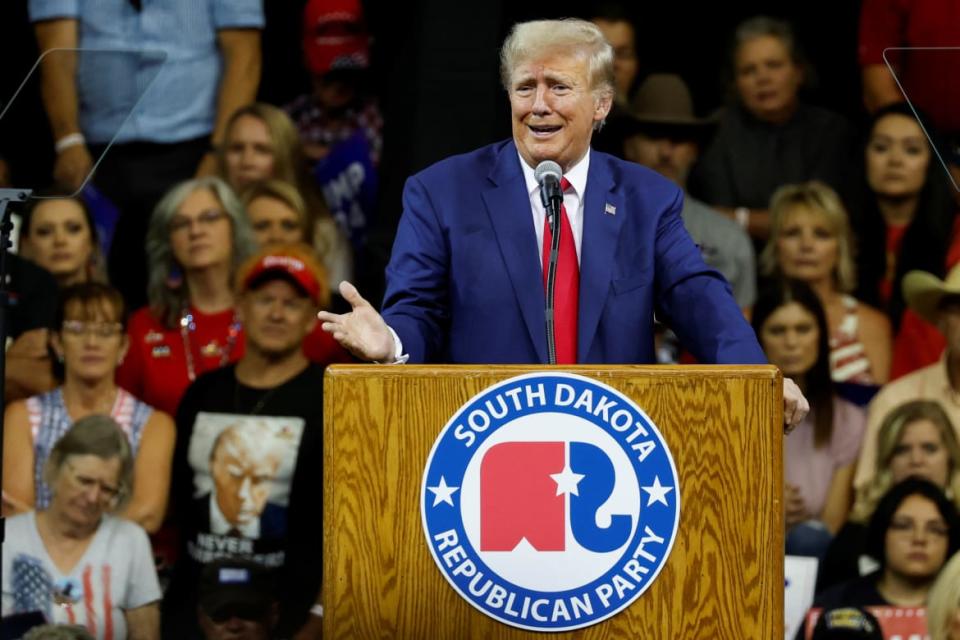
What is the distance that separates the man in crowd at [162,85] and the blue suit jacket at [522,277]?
115 inches

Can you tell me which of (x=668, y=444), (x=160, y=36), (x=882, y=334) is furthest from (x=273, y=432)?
(x=668, y=444)

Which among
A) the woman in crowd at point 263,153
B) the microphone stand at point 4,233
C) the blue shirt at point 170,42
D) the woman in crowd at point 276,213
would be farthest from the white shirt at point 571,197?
the blue shirt at point 170,42

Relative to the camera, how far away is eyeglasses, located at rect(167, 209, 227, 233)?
6051mm

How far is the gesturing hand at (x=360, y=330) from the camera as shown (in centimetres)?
285

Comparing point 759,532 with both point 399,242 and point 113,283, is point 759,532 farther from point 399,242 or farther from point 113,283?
point 113,283


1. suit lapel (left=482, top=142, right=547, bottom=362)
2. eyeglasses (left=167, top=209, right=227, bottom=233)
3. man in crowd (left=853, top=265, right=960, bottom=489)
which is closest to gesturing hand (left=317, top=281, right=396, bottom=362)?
suit lapel (left=482, top=142, right=547, bottom=362)

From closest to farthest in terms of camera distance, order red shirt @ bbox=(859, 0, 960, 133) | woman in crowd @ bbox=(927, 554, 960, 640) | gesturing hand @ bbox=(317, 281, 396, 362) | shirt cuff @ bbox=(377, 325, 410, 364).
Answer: gesturing hand @ bbox=(317, 281, 396, 362)
shirt cuff @ bbox=(377, 325, 410, 364)
woman in crowd @ bbox=(927, 554, 960, 640)
red shirt @ bbox=(859, 0, 960, 133)

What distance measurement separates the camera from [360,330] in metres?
2.90

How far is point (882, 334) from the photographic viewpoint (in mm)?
5938

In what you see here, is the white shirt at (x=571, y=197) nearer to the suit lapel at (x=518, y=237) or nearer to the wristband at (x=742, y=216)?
the suit lapel at (x=518, y=237)

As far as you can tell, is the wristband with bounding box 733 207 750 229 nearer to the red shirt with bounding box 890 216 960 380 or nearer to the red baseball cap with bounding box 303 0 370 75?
the red shirt with bounding box 890 216 960 380

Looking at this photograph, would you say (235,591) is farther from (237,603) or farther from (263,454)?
(263,454)

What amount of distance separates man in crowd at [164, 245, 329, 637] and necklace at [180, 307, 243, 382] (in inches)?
4.4

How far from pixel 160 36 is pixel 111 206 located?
611mm
